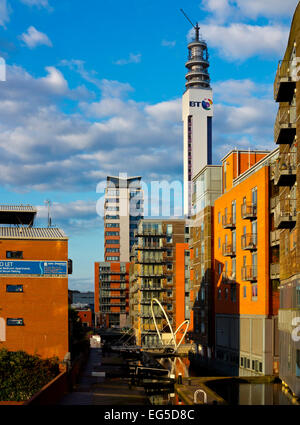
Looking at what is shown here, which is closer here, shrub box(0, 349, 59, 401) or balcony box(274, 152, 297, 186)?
balcony box(274, 152, 297, 186)

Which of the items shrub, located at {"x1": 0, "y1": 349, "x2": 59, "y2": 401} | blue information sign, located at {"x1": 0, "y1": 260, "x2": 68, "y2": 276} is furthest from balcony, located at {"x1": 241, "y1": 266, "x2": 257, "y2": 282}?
shrub, located at {"x1": 0, "y1": 349, "x2": 59, "y2": 401}

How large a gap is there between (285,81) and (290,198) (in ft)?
28.5

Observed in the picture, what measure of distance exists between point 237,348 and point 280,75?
3635 centimetres

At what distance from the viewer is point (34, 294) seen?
59.2 m

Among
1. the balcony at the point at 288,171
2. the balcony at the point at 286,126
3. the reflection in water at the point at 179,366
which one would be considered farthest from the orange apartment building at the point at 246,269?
the balcony at the point at 288,171

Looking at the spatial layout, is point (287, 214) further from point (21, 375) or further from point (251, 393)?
point (21, 375)

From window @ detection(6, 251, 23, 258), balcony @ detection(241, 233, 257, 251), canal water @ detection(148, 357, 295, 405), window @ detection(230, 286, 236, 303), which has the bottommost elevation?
canal water @ detection(148, 357, 295, 405)

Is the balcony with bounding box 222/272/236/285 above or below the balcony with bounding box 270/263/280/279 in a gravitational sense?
below

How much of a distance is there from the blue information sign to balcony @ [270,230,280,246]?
21104mm

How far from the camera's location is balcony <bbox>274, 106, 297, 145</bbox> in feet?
132

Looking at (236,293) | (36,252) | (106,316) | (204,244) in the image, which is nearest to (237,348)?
(236,293)

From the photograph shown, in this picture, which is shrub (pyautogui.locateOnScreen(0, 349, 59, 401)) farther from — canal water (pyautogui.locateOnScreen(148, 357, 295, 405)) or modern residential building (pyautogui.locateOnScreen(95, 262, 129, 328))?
modern residential building (pyautogui.locateOnScreen(95, 262, 129, 328))

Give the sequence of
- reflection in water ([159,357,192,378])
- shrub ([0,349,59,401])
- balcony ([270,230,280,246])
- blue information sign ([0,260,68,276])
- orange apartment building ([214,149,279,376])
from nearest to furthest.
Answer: shrub ([0,349,59,401]) < balcony ([270,230,280,246]) < orange apartment building ([214,149,279,376]) < blue information sign ([0,260,68,276]) < reflection in water ([159,357,192,378])

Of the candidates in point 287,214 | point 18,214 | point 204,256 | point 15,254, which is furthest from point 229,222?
point 287,214
